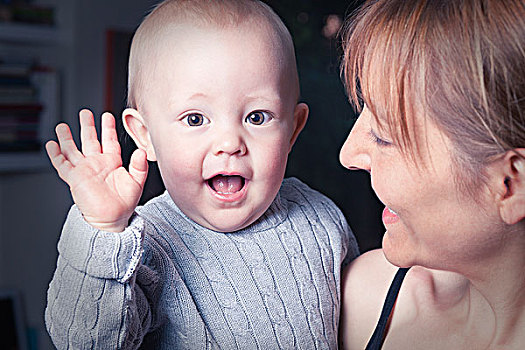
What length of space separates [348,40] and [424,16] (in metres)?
0.14

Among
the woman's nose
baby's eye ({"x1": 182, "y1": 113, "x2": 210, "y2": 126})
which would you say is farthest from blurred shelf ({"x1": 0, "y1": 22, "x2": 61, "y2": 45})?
the woman's nose

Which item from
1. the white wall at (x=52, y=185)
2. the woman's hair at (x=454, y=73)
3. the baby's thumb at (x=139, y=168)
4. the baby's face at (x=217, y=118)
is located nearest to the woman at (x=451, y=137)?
the woman's hair at (x=454, y=73)

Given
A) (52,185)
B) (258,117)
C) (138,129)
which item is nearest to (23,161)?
(52,185)

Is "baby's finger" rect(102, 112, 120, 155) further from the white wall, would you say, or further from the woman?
the white wall

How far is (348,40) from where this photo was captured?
2.56 ft

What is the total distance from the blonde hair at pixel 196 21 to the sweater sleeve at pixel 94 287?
0.22 metres

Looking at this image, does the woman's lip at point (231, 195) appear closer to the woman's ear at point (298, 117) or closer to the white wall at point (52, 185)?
the woman's ear at point (298, 117)

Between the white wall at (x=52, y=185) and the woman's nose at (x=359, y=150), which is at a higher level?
the woman's nose at (x=359, y=150)

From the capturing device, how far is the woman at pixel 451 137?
0.62 metres

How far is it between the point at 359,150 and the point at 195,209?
0.75 feet

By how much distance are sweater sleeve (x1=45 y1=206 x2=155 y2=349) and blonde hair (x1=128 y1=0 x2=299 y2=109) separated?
22 centimetres

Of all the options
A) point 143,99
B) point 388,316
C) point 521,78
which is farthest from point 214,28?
point 388,316

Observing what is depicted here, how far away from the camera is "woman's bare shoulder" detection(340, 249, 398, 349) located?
3.04ft

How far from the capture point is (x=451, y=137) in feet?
Result: 2.18
